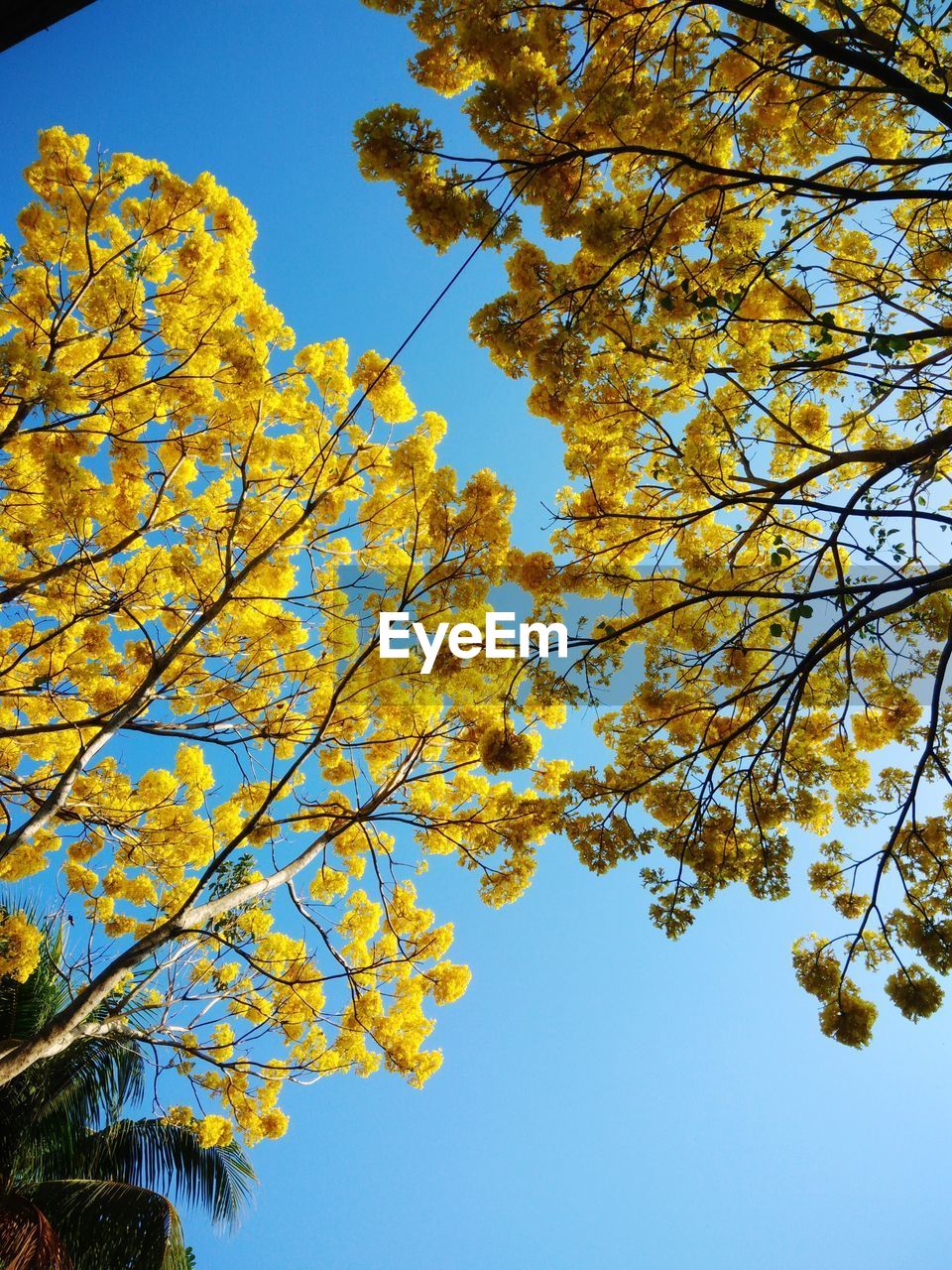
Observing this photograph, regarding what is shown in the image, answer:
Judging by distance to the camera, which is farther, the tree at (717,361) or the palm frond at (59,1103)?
the palm frond at (59,1103)

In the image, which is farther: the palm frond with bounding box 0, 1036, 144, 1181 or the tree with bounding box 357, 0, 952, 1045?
the palm frond with bounding box 0, 1036, 144, 1181

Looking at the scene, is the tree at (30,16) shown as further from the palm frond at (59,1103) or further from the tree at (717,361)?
the palm frond at (59,1103)

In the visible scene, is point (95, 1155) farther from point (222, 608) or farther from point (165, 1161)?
point (222, 608)

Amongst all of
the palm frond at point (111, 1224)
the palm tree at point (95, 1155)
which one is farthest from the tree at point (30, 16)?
the palm frond at point (111, 1224)

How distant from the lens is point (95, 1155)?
5949 mm

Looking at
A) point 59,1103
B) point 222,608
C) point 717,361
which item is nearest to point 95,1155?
point 59,1103

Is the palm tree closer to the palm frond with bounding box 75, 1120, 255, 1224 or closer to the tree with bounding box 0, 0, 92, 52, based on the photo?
the palm frond with bounding box 75, 1120, 255, 1224

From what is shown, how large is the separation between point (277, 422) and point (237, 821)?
10.9ft

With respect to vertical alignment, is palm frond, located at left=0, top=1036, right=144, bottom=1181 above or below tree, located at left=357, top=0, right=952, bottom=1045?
below

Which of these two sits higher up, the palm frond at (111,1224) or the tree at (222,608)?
the tree at (222,608)

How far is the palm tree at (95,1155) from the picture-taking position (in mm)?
4828

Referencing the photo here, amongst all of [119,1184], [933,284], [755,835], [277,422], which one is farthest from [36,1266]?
[933,284]

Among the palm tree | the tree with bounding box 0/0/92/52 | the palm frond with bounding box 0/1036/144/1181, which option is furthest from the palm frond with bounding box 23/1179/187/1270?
the tree with bounding box 0/0/92/52

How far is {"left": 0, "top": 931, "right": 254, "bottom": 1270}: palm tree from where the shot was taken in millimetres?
4828
